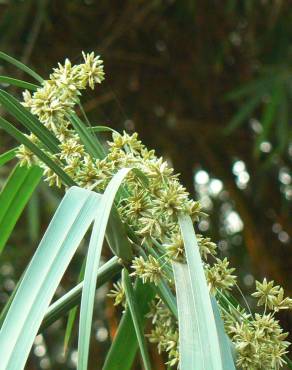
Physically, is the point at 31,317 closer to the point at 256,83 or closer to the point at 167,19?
the point at 256,83

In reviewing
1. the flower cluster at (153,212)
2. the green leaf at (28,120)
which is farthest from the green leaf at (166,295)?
the green leaf at (28,120)

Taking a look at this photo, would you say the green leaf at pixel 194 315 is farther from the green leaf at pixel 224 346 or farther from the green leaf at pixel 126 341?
the green leaf at pixel 126 341

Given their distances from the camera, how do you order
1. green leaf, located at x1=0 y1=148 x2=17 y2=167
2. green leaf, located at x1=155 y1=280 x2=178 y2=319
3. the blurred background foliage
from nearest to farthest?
green leaf, located at x1=155 y1=280 x2=178 y2=319 < green leaf, located at x1=0 y1=148 x2=17 y2=167 < the blurred background foliage

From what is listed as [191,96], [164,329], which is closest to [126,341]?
[164,329]

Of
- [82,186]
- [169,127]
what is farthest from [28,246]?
[82,186]

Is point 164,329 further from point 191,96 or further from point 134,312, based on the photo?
point 191,96

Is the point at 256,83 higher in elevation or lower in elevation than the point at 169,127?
lower

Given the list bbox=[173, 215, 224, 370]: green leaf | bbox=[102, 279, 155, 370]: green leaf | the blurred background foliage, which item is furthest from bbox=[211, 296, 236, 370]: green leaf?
the blurred background foliage

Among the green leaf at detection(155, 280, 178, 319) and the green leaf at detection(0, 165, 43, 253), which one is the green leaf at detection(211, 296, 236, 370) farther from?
the green leaf at detection(0, 165, 43, 253)
